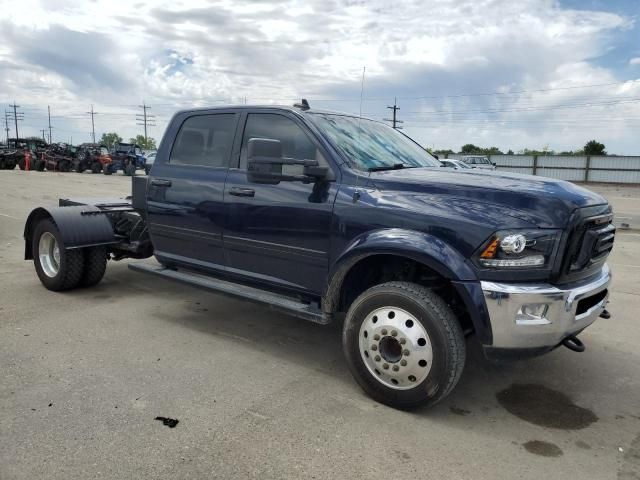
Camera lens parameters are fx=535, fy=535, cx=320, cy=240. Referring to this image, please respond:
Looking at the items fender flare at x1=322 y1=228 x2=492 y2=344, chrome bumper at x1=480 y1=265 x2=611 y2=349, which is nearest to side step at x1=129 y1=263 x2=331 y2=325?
fender flare at x1=322 y1=228 x2=492 y2=344

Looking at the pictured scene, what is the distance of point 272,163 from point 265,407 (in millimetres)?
1645

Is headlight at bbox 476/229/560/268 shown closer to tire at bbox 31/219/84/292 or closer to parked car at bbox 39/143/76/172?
tire at bbox 31/219/84/292

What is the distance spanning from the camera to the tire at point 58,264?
19.1 feet

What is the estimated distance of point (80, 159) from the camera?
110 feet

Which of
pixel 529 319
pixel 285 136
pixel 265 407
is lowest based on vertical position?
pixel 265 407

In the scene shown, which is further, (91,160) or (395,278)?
(91,160)

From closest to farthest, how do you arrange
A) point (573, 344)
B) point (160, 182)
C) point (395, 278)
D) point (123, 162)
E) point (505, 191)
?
point (505, 191) < point (573, 344) < point (395, 278) < point (160, 182) < point (123, 162)

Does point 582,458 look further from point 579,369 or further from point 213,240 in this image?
point 213,240

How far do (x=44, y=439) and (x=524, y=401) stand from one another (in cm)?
305

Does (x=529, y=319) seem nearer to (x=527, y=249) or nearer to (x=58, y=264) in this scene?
(x=527, y=249)

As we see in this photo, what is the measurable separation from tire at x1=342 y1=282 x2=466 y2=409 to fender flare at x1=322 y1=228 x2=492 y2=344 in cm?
17

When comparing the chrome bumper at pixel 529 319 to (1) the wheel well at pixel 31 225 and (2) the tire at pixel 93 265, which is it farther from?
(1) the wheel well at pixel 31 225

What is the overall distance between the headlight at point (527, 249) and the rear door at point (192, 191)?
2.32 metres

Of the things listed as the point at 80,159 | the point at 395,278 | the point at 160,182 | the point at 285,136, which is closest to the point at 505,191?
the point at 395,278
